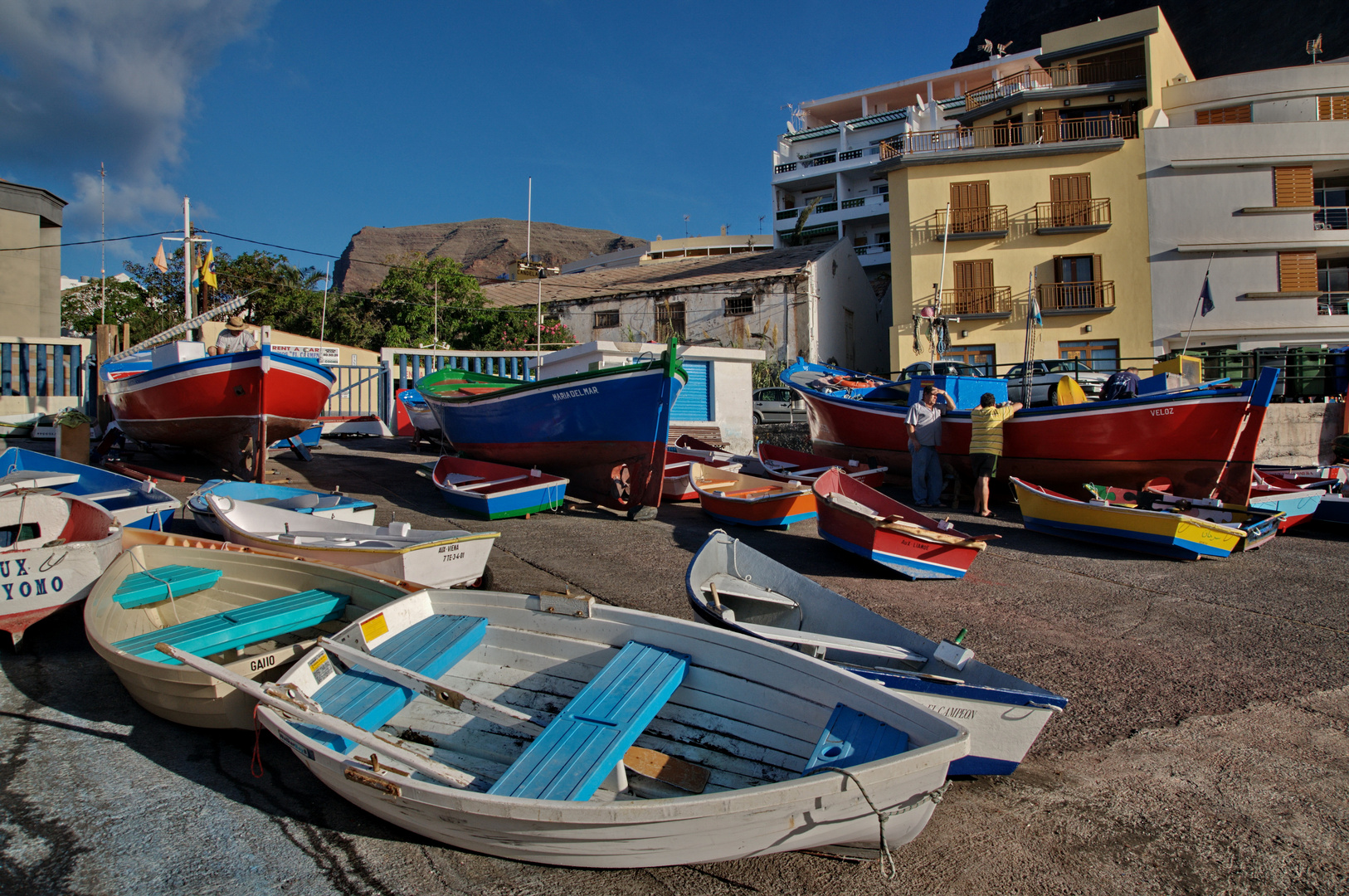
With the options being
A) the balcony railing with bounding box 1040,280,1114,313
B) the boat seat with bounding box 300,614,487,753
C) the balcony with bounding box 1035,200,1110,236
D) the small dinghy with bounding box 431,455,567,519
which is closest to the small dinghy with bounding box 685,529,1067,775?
the boat seat with bounding box 300,614,487,753

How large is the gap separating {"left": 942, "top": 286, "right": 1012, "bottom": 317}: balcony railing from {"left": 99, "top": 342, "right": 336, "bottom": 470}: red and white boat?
2082cm

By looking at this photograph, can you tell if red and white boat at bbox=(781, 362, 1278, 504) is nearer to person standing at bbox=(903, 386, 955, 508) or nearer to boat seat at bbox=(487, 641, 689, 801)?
person standing at bbox=(903, 386, 955, 508)

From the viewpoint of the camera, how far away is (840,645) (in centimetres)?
352

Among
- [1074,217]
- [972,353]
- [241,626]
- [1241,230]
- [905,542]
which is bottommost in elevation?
[241,626]

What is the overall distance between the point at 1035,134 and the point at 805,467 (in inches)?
850

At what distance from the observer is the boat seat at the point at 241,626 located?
364cm

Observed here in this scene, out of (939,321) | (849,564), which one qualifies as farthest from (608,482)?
(939,321)

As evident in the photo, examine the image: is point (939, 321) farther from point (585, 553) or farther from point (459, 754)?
point (459, 754)

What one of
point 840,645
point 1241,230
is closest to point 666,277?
point 1241,230

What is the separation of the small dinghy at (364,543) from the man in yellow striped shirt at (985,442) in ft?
22.4

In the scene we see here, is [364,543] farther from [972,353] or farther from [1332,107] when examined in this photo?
[1332,107]

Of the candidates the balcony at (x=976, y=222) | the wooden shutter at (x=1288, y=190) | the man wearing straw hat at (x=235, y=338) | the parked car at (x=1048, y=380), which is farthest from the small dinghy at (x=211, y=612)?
the wooden shutter at (x=1288, y=190)

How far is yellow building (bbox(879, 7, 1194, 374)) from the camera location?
23.6 m

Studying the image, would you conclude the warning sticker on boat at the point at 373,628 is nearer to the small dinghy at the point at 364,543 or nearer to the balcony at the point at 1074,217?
the small dinghy at the point at 364,543
